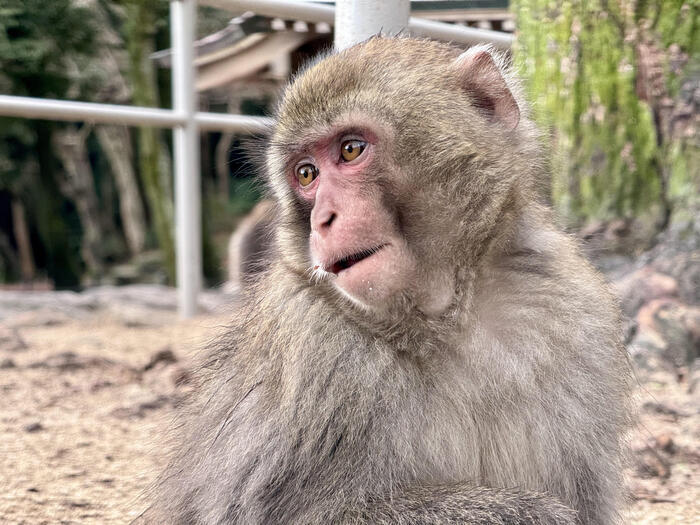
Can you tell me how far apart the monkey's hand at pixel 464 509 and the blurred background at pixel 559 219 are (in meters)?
0.87

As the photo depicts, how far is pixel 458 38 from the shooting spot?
3.38m

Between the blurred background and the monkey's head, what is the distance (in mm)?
315

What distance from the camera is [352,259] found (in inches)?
65.4

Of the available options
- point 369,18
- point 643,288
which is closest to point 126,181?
point 643,288

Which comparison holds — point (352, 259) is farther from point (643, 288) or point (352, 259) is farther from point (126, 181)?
point (126, 181)

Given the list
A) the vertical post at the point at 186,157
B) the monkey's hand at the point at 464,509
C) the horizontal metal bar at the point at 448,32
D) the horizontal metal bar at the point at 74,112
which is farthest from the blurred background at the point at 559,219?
the monkey's hand at the point at 464,509

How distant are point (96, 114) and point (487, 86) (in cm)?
293

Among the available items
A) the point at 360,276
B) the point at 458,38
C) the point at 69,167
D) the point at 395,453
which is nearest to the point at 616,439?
the point at 395,453

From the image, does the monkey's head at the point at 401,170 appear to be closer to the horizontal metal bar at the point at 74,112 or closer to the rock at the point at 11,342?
the horizontal metal bar at the point at 74,112

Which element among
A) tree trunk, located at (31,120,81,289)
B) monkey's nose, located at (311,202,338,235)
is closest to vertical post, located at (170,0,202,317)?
monkey's nose, located at (311,202,338,235)

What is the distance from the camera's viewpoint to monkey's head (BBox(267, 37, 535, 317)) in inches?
65.5

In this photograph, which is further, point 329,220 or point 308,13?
point 308,13

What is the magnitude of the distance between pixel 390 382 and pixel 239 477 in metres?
0.39

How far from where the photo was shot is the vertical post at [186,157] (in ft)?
15.8
